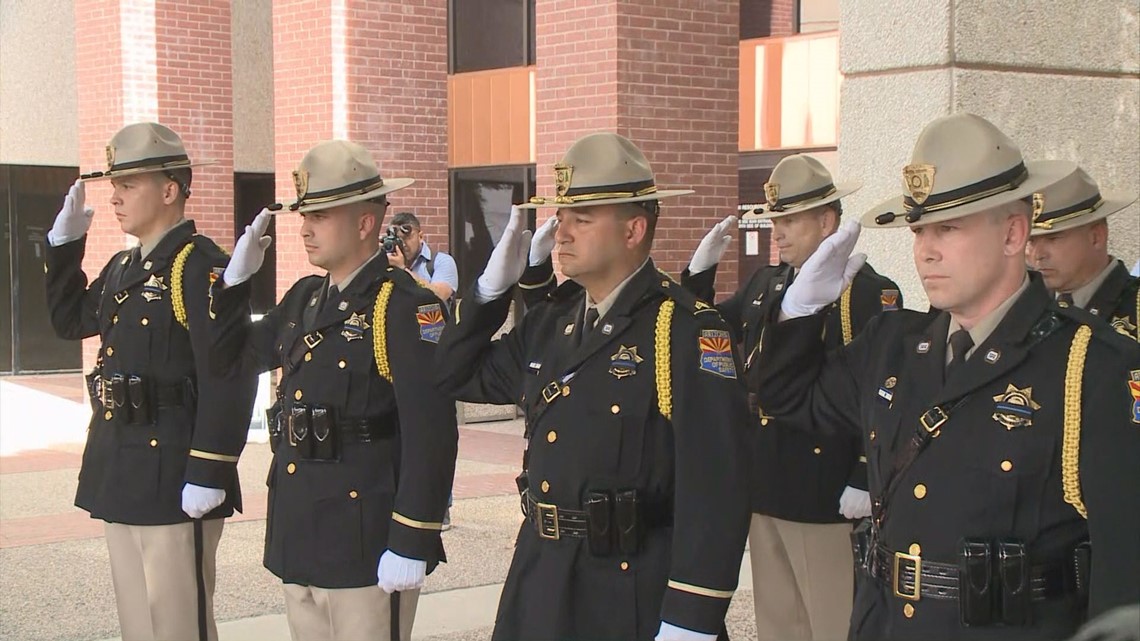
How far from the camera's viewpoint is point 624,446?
4047 millimetres

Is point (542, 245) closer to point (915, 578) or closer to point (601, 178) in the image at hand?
point (601, 178)

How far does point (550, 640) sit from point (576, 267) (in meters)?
1.07

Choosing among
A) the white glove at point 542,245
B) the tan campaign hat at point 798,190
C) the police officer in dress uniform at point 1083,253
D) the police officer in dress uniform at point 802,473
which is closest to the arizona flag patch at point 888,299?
the police officer in dress uniform at point 802,473

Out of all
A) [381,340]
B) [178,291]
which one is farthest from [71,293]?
[381,340]

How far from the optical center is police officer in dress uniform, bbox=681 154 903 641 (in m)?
5.98

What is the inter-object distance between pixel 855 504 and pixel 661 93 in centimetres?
633

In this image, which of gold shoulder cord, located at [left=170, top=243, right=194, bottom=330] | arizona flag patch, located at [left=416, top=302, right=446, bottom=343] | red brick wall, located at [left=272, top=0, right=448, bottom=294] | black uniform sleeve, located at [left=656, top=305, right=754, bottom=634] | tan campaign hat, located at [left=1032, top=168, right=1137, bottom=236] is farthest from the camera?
red brick wall, located at [left=272, top=0, right=448, bottom=294]

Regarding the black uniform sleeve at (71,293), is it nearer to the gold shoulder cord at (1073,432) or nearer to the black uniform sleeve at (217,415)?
the black uniform sleeve at (217,415)

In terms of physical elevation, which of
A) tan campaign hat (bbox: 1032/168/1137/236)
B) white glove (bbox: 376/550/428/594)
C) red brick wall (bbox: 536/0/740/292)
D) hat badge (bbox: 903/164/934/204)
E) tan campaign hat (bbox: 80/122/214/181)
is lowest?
white glove (bbox: 376/550/428/594)

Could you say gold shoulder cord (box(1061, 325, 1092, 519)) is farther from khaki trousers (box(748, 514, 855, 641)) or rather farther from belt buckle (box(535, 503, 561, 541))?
khaki trousers (box(748, 514, 855, 641))

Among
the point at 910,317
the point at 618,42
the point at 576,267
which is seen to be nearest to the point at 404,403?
the point at 576,267

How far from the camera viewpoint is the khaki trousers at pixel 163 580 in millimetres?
5762

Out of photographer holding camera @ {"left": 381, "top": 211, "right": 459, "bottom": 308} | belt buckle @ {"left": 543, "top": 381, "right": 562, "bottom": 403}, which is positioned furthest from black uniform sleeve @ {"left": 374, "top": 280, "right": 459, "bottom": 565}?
photographer holding camera @ {"left": 381, "top": 211, "right": 459, "bottom": 308}

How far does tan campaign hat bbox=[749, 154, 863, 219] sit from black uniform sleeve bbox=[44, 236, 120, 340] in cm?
288
